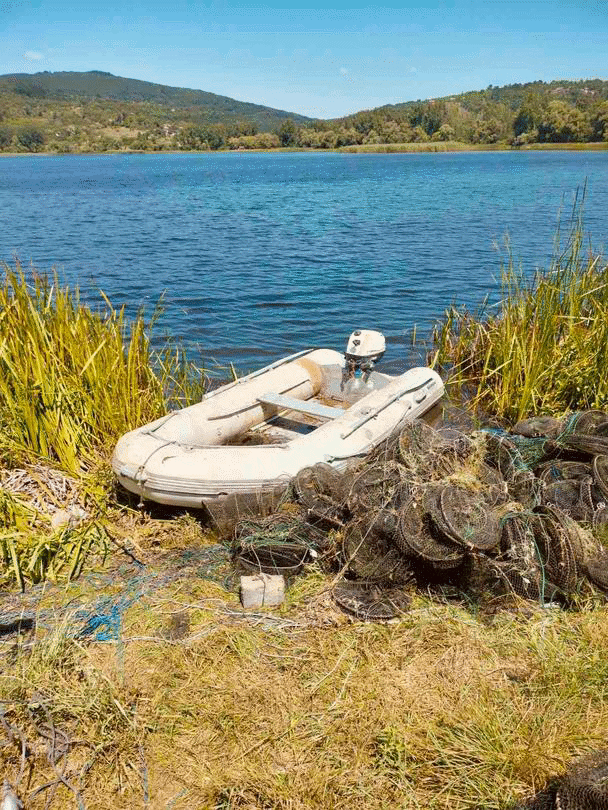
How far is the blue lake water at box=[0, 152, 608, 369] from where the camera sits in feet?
37.4

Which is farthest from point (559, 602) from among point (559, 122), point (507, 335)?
point (559, 122)

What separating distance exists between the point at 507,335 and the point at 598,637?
3570 mm

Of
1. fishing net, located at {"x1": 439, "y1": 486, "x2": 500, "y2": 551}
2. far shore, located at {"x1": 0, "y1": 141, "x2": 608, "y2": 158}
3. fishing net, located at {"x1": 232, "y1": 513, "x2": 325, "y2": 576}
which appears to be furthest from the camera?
far shore, located at {"x1": 0, "y1": 141, "x2": 608, "y2": 158}

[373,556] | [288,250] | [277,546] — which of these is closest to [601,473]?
[373,556]

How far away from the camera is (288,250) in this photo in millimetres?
17750

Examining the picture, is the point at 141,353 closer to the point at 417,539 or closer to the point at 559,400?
the point at 417,539

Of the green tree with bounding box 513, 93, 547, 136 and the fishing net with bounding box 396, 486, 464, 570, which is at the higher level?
the green tree with bounding box 513, 93, 547, 136

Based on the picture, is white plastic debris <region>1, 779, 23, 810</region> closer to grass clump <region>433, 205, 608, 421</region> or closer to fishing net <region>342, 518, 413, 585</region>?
fishing net <region>342, 518, 413, 585</region>

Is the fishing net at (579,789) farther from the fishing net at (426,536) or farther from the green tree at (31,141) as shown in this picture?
the green tree at (31,141)

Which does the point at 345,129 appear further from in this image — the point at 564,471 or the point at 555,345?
the point at 564,471

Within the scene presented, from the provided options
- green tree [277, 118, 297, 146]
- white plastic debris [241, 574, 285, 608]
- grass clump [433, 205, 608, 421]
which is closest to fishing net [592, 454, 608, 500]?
grass clump [433, 205, 608, 421]

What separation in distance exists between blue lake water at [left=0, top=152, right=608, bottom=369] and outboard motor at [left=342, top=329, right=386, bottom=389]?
8.10ft

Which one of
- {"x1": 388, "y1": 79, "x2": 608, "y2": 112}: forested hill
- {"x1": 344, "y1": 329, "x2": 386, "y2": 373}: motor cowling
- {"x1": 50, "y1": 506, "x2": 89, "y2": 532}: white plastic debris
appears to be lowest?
{"x1": 50, "y1": 506, "x2": 89, "y2": 532}: white plastic debris

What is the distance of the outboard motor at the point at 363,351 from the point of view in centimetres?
605
